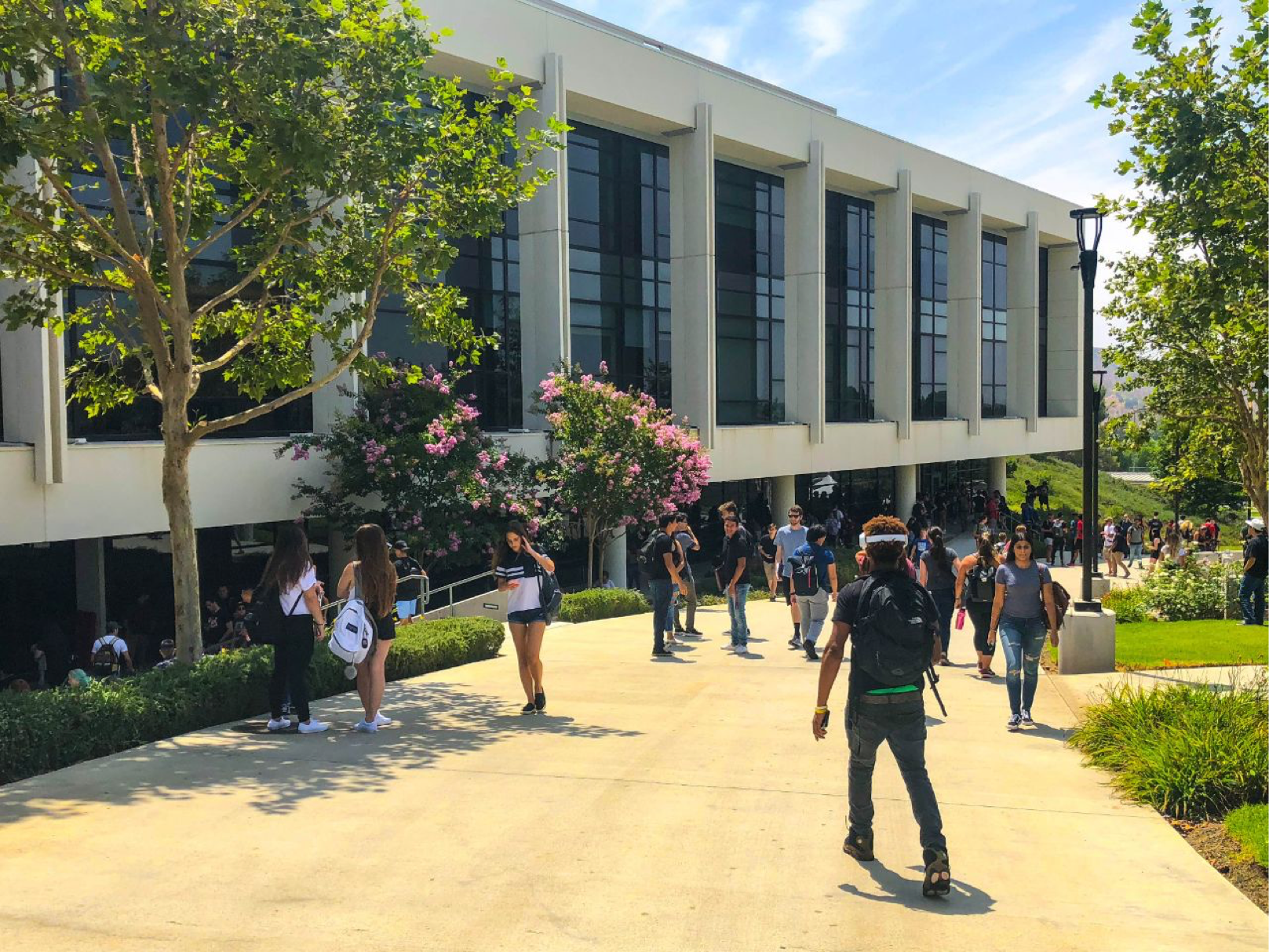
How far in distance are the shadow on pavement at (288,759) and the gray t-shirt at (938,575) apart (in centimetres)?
484

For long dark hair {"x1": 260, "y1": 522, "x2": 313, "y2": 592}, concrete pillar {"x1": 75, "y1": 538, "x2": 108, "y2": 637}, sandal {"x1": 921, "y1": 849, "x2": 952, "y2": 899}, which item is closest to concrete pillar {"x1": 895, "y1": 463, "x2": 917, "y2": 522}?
concrete pillar {"x1": 75, "y1": 538, "x2": 108, "y2": 637}

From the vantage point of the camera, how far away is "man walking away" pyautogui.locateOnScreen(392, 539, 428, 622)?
1340 cm

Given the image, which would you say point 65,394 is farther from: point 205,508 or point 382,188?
point 382,188

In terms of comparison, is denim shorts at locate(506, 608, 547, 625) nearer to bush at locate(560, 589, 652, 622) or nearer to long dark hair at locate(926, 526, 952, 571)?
long dark hair at locate(926, 526, 952, 571)

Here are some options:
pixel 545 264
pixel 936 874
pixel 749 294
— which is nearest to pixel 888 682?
pixel 936 874

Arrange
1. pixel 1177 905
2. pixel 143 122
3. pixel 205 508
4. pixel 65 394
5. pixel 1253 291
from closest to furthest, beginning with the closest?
1. pixel 1177 905
2. pixel 143 122
3. pixel 1253 291
4. pixel 65 394
5. pixel 205 508

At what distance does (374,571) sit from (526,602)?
4.80 ft

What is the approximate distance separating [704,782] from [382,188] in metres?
7.46

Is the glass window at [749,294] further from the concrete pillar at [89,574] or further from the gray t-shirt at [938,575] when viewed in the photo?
the gray t-shirt at [938,575]

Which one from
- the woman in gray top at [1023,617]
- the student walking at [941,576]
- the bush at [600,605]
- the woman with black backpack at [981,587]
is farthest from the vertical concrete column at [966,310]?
the woman in gray top at [1023,617]

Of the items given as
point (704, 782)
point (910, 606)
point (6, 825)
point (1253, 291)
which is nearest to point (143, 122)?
point (6, 825)

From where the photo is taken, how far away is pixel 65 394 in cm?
1728

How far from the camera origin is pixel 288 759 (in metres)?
8.21

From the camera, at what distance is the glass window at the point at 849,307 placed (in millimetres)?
39781
